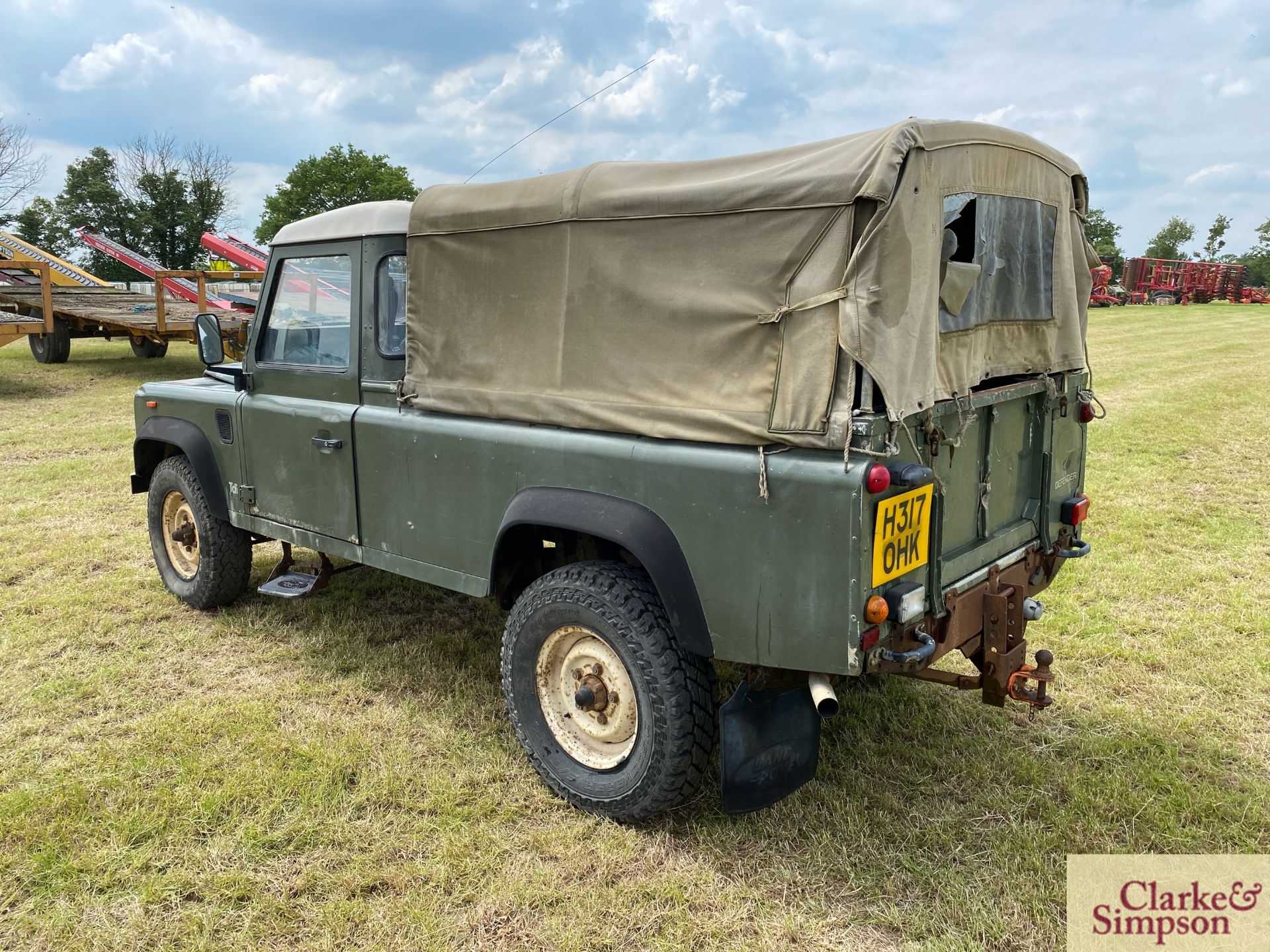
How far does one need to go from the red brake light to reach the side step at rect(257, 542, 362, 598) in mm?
2778

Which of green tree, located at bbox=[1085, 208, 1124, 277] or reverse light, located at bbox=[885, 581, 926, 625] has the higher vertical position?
green tree, located at bbox=[1085, 208, 1124, 277]

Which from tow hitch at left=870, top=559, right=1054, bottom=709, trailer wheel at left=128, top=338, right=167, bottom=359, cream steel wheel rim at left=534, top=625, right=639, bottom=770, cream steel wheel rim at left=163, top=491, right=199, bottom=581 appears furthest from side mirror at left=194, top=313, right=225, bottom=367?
trailer wheel at left=128, top=338, right=167, bottom=359

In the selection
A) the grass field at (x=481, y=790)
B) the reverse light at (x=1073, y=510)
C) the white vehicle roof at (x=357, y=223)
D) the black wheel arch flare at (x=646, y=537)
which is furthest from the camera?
the white vehicle roof at (x=357, y=223)

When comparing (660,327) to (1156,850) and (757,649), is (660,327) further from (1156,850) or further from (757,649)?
(1156,850)

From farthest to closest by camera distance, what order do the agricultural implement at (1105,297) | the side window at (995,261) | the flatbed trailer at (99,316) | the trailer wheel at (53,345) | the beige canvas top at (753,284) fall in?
1. the agricultural implement at (1105,297)
2. the trailer wheel at (53,345)
3. the flatbed trailer at (99,316)
4. the side window at (995,261)
5. the beige canvas top at (753,284)

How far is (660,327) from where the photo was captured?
293cm

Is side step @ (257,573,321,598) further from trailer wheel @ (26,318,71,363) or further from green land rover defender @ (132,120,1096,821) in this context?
trailer wheel @ (26,318,71,363)

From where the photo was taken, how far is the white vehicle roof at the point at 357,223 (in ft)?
12.2

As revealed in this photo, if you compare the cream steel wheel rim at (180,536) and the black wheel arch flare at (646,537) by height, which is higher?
the black wheel arch flare at (646,537)

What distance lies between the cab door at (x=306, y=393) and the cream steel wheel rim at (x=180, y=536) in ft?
2.77

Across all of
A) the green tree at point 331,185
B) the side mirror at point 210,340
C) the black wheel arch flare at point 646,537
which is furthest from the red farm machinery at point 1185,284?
the black wheel arch flare at point 646,537

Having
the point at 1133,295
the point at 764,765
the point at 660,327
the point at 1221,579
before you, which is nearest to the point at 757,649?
the point at 764,765

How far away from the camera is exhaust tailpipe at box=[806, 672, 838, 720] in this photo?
262 cm

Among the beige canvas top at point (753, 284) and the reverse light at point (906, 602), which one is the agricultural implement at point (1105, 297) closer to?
the beige canvas top at point (753, 284)
